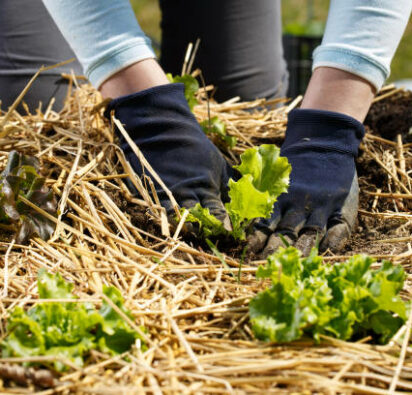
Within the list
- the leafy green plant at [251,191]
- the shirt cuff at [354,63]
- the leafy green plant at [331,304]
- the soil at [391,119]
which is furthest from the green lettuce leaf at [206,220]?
the soil at [391,119]

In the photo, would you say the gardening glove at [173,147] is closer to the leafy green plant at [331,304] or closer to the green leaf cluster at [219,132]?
the green leaf cluster at [219,132]

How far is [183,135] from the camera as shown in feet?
4.52

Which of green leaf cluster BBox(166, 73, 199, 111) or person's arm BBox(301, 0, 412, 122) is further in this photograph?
green leaf cluster BBox(166, 73, 199, 111)

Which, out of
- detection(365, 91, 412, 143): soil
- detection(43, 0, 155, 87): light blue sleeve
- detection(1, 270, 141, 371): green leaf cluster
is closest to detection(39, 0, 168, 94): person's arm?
detection(43, 0, 155, 87): light blue sleeve

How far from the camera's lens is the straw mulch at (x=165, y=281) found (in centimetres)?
78

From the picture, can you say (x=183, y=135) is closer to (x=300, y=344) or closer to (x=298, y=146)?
(x=298, y=146)

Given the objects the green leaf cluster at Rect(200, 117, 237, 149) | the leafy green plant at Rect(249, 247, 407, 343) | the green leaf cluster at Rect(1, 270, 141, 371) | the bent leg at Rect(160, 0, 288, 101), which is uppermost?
the bent leg at Rect(160, 0, 288, 101)

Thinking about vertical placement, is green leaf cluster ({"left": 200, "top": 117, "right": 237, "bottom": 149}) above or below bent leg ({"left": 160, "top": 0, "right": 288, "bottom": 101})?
below

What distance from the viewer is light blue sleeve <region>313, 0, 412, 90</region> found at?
1362 mm

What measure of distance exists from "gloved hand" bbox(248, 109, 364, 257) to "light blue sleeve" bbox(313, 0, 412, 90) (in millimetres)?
147

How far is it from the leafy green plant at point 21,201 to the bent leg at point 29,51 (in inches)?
36.4

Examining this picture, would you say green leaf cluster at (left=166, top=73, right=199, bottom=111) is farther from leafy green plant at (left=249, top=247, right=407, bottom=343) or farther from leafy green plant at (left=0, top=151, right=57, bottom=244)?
leafy green plant at (left=249, top=247, right=407, bottom=343)

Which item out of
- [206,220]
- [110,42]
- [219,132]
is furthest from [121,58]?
[206,220]

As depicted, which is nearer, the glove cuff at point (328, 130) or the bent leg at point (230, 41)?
the glove cuff at point (328, 130)
